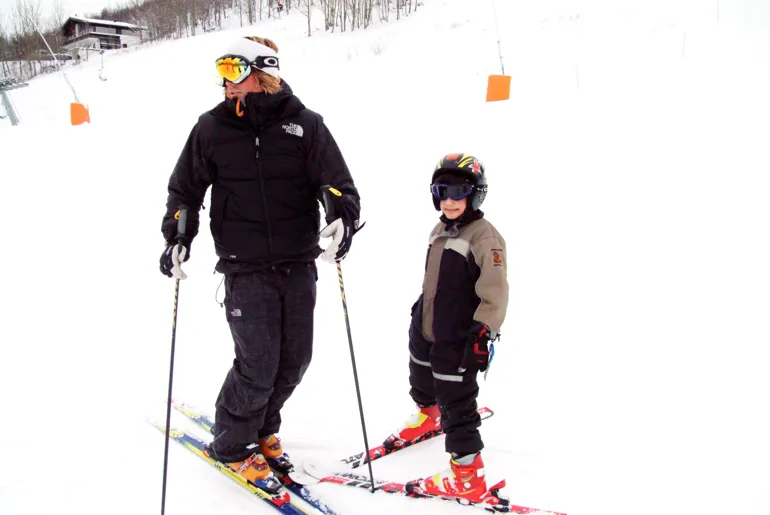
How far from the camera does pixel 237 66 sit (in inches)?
92.9

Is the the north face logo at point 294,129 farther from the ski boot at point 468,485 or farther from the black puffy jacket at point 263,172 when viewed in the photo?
the ski boot at point 468,485

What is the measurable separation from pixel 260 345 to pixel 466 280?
1116 millimetres

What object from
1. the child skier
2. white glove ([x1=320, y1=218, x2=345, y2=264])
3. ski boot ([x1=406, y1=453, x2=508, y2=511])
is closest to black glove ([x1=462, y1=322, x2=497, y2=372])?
the child skier

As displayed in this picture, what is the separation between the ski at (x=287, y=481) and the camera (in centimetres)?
263

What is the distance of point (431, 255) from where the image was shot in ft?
9.14

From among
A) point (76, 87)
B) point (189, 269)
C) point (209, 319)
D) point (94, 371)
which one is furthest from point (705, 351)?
point (76, 87)

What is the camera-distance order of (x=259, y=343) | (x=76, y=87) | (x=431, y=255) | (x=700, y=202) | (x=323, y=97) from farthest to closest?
(x=76, y=87)
(x=323, y=97)
(x=700, y=202)
(x=431, y=255)
(x=259, y=343)

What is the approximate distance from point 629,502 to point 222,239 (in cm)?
251

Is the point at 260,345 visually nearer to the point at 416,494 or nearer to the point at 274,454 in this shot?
the point at 274,454

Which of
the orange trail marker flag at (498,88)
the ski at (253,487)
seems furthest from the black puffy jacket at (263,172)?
the orange trail marker flag at (498,88)

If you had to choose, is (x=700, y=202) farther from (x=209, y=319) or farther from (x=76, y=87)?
(x=76, y=87)

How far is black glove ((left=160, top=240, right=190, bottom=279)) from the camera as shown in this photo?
2.60m

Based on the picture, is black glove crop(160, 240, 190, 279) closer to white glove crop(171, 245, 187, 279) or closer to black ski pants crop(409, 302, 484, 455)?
white glove crop(171, 245, 187, 279)

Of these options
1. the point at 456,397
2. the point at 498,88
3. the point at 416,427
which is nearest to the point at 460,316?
the point at 456,397
